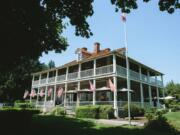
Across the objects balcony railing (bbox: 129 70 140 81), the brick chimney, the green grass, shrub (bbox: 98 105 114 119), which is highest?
the brick chimney

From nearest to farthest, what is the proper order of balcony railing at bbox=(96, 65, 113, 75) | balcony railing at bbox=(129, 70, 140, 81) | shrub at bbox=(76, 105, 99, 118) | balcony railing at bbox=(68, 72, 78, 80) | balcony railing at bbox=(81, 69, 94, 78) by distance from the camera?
shrub at bbox=(76, 105, 99, 118), balcony railing at bbox=(96, 65, 113, 75), balcony railing at bbox=(129, 70, 140, 81), balcony railing at bbox=(81, 69, 94, 78), balcony railing at bbox=(68, 72, 78, 80)

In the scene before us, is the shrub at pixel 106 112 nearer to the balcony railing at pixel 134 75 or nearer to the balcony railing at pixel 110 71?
the balcony railing at pixel 110 71

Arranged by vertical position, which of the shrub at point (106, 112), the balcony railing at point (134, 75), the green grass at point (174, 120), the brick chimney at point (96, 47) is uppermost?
the brick chimney at point (96, 47)

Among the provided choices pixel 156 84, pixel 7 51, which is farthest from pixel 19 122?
pixel 156 84

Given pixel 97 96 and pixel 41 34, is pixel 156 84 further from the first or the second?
pixel 41 34

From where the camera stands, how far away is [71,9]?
9.97 meters

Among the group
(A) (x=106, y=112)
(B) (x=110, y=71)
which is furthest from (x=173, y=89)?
(A) (x=106, y=112)

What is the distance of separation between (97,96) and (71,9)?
22.1 metres

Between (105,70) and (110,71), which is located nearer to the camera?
(110,71)

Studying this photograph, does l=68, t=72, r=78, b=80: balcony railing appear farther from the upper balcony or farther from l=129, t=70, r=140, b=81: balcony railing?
l=129, t=70, r=140, b=81: balcony railing

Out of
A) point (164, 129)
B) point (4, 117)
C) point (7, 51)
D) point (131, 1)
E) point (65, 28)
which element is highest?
point (65, 28)

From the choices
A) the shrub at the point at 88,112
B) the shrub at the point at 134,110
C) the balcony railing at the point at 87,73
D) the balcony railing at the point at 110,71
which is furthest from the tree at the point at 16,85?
the shrub at the point at 134,110

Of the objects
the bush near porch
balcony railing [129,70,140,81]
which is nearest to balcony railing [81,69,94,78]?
balcony railing [129,70,140,81]

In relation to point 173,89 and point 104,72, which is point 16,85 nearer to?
point 104,72
